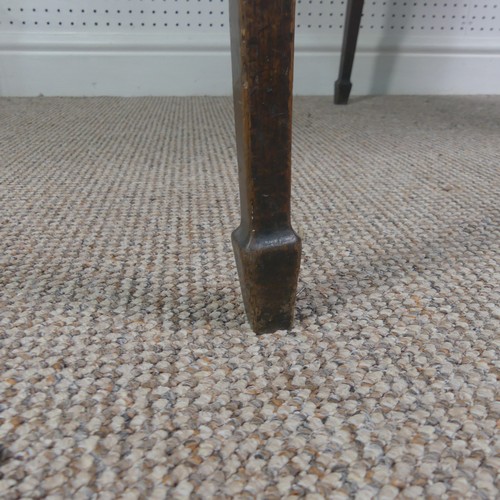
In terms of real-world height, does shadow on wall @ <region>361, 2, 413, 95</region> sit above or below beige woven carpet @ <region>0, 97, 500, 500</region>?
below

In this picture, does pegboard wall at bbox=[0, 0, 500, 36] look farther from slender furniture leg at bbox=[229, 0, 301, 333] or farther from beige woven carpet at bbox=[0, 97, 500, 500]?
slender furniture leg at bbox=[229, 0, 301, 333]

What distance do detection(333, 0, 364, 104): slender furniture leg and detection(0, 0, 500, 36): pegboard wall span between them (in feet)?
0.63

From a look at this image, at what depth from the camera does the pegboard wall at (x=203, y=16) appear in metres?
1.13

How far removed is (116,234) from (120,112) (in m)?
0.62

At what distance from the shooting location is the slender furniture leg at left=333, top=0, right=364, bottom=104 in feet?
3.27

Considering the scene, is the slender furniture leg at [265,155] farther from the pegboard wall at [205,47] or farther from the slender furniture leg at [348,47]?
the pegboard wall at [205,47]

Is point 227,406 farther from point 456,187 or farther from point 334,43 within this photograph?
point 334,43

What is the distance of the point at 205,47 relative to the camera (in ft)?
3.96

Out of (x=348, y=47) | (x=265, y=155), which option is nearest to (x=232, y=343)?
(x=265, y=155)

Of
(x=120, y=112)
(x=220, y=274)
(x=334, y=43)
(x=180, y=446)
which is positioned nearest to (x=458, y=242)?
(x=220, y=274)

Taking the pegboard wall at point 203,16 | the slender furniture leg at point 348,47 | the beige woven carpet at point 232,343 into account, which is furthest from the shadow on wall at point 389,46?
the beige woven carpet at point 232,343

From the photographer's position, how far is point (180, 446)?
9.2 inches

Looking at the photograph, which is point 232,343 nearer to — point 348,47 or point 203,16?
point 348,47

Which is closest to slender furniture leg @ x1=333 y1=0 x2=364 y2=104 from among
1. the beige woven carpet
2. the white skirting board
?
the white skirting board
